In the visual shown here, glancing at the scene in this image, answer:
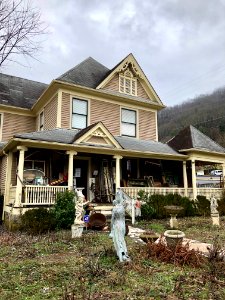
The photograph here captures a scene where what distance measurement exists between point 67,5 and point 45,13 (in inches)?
105

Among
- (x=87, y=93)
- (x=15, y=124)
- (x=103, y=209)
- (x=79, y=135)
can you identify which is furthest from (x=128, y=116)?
(x=15, y=124)

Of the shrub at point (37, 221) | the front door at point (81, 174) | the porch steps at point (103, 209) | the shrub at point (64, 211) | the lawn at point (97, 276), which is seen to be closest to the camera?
the lawn at point (97, 276)

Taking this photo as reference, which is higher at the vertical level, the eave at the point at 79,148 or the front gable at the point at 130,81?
the front gable at the point at 130,81

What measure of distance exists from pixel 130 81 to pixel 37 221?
1099 centimetres

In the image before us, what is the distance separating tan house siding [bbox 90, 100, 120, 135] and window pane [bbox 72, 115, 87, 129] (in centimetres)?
43

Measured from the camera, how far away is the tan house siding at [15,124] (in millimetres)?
16969

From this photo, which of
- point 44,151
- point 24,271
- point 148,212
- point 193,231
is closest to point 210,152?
point 148,212

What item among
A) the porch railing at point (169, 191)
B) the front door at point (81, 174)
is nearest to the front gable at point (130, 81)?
the front door at point (81, 174)

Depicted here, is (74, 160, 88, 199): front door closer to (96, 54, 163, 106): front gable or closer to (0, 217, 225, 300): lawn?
(96, 54, 163, 106): front gable

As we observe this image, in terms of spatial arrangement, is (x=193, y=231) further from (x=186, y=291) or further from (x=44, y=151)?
(x=44, y=151)

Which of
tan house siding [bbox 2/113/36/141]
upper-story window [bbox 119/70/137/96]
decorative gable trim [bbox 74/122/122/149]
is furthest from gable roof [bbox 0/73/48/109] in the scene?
decorative gable trim [bbox 74/122/122/149]

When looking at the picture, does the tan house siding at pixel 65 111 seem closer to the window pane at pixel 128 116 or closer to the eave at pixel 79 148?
the eave at pixel 79 148

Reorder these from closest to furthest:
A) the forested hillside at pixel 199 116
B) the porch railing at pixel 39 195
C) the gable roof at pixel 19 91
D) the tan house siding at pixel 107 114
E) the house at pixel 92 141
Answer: the porch railing at pixel 39 195 < the house at pixel 92 141 < the tan house siding at pixel 107 114 < the gable roof at pixel 19 91 < the forested hillside at pixel 199 116

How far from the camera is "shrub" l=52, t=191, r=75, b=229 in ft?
35.1
